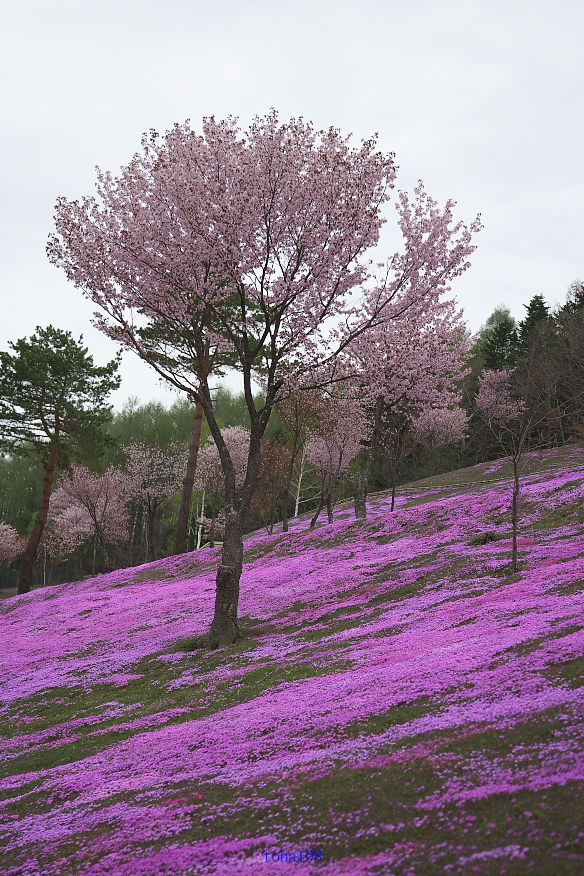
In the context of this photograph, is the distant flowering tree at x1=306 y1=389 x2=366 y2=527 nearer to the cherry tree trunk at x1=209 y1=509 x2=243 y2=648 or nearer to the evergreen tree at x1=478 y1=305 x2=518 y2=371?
the cherry tree trunk at x1=209 y1=509 x2=243 y2=648

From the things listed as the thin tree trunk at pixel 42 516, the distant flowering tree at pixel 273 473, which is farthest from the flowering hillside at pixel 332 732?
the distant flowering tree at pixel 273 473

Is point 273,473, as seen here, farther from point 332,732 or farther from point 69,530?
point 332,732

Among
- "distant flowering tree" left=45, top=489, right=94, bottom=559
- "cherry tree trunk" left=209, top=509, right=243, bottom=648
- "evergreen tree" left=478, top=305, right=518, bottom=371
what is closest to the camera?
"cherry tree trunk" left=209, top=509, right=243, bottom=648

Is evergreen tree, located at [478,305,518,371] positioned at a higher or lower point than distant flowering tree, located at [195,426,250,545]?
higher

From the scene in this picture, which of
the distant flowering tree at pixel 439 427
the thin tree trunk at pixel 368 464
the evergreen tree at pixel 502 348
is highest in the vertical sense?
the evergreen tree at pixel 502 348

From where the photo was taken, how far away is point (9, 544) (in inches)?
2928

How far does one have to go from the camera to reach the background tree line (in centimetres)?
4056

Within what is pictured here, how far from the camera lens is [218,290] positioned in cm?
1744

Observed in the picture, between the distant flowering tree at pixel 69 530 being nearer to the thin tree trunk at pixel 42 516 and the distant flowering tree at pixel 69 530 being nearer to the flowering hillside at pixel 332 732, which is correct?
the thin tree trunk at pixel 42 516

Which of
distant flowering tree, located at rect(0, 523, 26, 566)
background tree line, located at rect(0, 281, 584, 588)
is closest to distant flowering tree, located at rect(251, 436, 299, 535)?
background tree line, located at rect(0, 281, 584, 588)

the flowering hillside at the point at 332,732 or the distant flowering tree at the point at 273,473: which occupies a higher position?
the distant flowering tree at the point at 273,473

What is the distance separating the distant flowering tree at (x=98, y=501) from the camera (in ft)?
163

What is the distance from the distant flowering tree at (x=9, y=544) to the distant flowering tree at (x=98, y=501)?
8.13 m

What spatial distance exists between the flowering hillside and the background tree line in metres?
10.5
